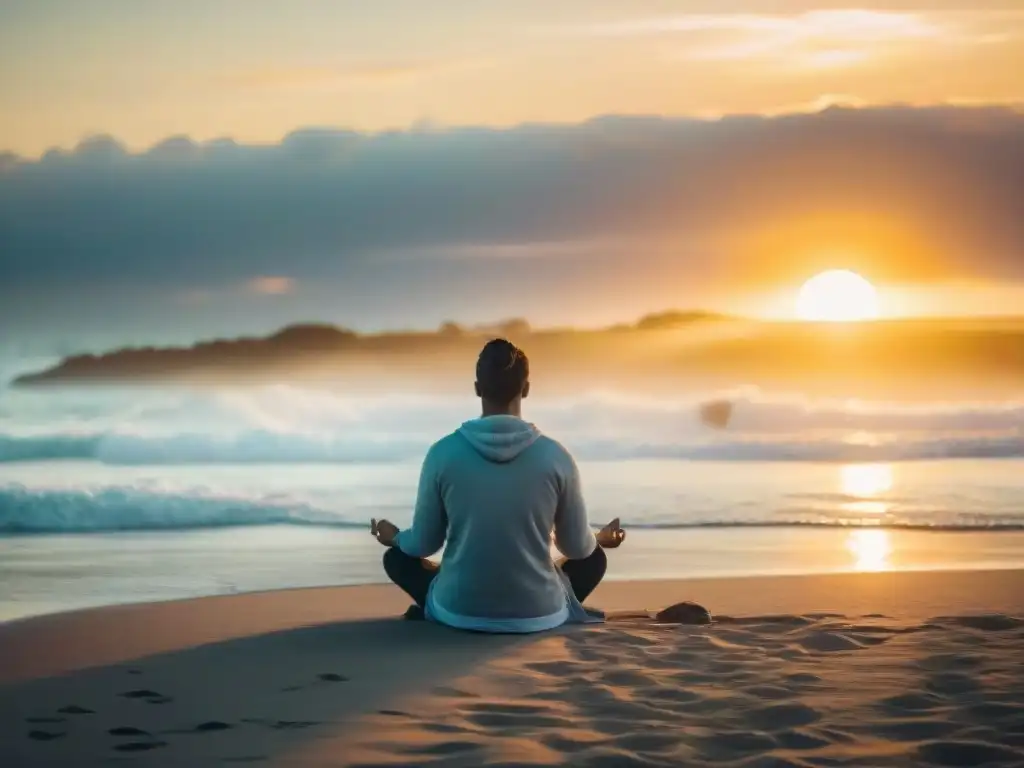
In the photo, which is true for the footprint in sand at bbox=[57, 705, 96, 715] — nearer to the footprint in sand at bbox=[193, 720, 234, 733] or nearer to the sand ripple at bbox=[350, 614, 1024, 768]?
the footprint in sand at bbox=[193, 720, 234, 733]

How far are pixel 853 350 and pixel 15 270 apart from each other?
19.6 m

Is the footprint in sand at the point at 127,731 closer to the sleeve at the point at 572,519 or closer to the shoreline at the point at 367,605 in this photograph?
the shoreline at the point at 367,605

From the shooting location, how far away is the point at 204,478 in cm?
1454

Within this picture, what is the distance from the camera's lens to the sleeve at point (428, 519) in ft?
17.6

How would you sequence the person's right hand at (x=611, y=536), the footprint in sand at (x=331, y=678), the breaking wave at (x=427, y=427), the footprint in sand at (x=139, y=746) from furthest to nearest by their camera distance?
the breaking wave at (x=427, y=427), the person's right hand at (x=611, y=536), the footprint in sand at (x=331, y=678), the footprint in sand at (x=139, y=746)

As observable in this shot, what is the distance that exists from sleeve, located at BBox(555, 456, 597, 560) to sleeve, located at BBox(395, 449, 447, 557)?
1.46ft

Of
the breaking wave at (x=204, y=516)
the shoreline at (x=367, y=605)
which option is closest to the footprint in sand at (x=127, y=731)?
the shoreline at (x=367, y=605)

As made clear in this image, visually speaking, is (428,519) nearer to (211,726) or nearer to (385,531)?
(385,531)

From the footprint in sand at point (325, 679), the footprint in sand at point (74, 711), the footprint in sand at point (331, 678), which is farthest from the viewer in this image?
the footprint in sand at point (331, 678)

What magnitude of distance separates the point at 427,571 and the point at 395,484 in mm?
8269

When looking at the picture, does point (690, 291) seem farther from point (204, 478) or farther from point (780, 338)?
point (204, 478)

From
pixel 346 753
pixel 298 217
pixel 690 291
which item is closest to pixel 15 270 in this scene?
pixel 298 217

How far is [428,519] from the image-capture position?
17.8ft

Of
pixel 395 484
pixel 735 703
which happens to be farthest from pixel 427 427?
pixel 735 703
